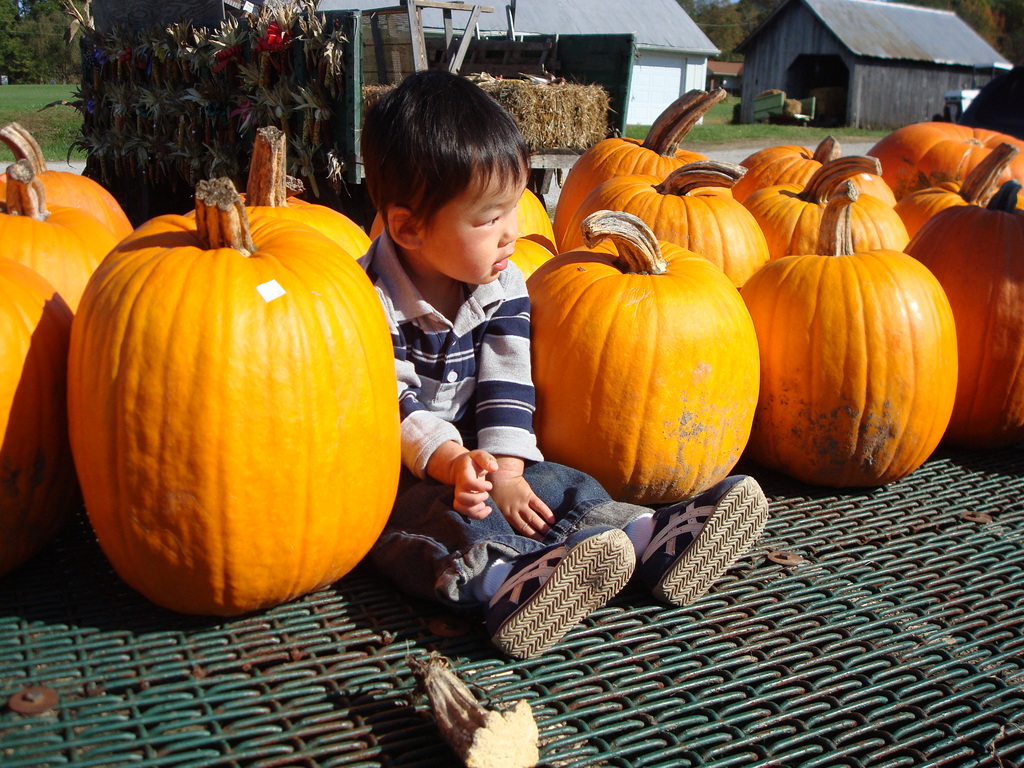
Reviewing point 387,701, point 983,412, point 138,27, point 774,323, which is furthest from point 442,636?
point 138,27

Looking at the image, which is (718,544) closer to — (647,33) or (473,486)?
(473,486)

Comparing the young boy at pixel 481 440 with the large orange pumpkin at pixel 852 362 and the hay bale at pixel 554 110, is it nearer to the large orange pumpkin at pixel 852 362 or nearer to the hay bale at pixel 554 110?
the large orange pumpkin at pixel 852 362

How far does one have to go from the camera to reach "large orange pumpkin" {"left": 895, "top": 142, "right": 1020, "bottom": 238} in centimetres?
342

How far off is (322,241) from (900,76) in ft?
106

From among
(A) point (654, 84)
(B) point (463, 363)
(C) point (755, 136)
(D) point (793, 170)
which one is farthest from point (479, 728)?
(A) point (654, 84)

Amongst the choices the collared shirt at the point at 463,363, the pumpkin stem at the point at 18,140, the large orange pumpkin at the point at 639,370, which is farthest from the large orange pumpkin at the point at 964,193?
the pumpkin stem at the point at 18,140

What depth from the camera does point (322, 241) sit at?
1.99 meters

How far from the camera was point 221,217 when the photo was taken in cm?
176

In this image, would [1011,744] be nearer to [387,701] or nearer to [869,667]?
[869,667]

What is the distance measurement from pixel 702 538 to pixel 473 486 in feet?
1.68

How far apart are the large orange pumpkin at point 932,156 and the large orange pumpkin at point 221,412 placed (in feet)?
16.3

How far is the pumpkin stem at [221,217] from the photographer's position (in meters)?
1.71

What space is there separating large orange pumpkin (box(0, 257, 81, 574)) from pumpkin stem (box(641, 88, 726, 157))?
2.70 meters

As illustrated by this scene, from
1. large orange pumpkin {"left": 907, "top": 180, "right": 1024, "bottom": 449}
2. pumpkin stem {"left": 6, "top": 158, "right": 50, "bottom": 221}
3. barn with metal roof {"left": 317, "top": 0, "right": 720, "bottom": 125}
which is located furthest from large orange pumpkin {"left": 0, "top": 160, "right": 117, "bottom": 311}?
barn with metal roof {"left": 317, "top": 0, "right": 720, "bottom": 125}
